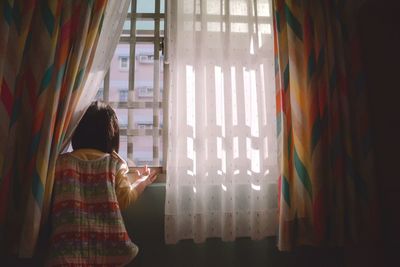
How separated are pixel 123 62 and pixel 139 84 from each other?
0.50 feet

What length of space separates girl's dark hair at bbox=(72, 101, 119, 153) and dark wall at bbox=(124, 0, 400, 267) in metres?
0.31

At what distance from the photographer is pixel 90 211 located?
1.12m

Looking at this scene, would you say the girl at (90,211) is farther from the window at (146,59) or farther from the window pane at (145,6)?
the window pane at (145,6)

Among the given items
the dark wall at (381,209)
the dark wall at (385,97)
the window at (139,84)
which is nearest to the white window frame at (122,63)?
the window at (139,84)

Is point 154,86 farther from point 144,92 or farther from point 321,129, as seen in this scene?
point 321,129

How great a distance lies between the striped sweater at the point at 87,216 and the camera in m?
1.08

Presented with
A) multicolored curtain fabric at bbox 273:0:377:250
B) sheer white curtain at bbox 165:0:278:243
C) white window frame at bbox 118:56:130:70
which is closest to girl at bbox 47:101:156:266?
sheer white curtain at bbox 165:0:278:243

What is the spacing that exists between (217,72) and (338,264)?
112 cm

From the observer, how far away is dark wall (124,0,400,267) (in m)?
1.41

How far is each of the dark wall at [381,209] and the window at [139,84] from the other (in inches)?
10.6

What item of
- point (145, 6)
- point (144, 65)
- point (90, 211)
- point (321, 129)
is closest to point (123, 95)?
point (144, 65)

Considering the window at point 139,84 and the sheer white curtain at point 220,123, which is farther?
the window at point 139,84

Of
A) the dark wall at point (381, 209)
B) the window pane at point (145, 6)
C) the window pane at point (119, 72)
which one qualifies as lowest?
the dark wall at point (381, 209)

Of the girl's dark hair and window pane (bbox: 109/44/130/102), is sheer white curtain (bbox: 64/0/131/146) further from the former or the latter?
window pane (bbox: 109/44/130/102)
